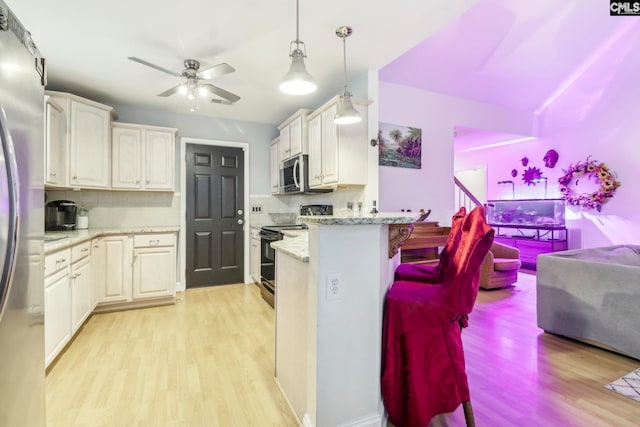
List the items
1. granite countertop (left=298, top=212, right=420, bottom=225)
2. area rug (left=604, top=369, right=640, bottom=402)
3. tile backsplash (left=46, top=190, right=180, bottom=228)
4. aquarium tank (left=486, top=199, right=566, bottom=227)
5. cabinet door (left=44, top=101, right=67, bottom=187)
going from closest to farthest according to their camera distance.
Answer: granite countertop (left=298, top=212, right=420, bottom=225)
area rug (left=604, top=369, right=640, bottom=402)
cabinet door (left=44, top=101, right=67, bottom=187)
tile backsplash (left=46, top=190, right=180, bottom=228)
aquarium tank (left=486, top=199, right=566, bottom=227)

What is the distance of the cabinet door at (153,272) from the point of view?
350cm

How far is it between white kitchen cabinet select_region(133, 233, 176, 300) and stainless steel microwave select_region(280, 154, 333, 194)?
159 centimetres

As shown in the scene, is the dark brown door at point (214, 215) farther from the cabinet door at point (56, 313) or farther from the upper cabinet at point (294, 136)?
the cabinet door at point (56, 313)

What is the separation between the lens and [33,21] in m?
2.30

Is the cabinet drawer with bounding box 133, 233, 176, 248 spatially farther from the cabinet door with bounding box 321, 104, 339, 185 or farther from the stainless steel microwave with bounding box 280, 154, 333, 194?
the cabinet door with bounding box 321, 104, 339, 185

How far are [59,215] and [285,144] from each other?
9.17 feet

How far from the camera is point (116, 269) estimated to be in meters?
3.40

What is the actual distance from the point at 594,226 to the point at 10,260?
687cm

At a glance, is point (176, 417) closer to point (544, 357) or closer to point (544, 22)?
point (544, 357)

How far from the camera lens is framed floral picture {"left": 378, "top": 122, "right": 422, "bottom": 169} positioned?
3.96 meters

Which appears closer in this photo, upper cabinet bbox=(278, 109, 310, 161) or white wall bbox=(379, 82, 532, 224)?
upper cabinet bbox=(278, 109, 310, 161)

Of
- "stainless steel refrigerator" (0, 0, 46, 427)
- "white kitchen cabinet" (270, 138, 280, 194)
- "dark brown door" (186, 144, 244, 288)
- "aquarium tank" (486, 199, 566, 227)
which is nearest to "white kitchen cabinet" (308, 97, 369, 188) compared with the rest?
"white kitchen cabinet" (270, 138, 280, 194)

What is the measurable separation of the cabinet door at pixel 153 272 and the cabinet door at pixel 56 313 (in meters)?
0.96

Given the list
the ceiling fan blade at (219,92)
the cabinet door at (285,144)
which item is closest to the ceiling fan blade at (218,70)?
the ceiling fan blade at (219,92)
